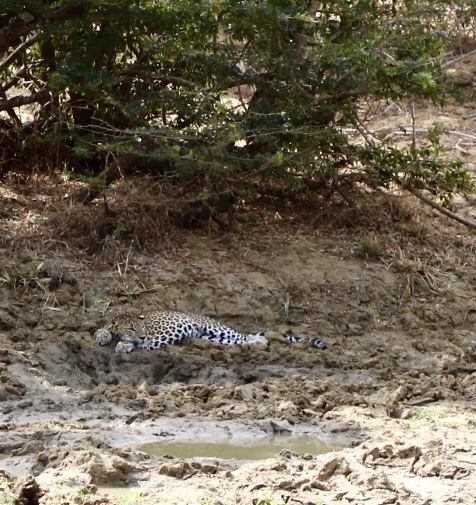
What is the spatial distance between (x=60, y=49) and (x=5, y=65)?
0.70 meters

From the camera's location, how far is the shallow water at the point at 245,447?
6377 millimetres

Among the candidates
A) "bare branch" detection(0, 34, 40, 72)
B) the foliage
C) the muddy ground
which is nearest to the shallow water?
the muddy ground

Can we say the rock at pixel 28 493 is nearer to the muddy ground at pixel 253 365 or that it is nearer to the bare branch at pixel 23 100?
the muddy ground at pixel 253 365

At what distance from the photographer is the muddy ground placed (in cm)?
538

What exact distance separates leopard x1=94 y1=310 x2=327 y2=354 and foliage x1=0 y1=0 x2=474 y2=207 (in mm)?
1627

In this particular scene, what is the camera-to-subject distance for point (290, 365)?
8.61 meters

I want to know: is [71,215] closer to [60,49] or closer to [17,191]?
[17,191]

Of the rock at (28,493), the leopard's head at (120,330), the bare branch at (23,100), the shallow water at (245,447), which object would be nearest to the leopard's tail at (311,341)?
the leopard's head at (120,330)

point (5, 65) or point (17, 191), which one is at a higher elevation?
point (5, 65)

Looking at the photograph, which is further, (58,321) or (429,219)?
(429,219)

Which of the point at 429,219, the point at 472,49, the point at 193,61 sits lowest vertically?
the point at 429,219

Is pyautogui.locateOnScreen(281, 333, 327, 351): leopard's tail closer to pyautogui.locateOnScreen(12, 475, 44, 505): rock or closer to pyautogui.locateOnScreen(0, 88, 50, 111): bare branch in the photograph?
pyautogui.locateOnScreen(0, 88, 50, 111): bare branch

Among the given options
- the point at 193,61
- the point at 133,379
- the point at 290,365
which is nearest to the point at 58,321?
the point at 133,379

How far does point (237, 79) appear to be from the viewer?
10.2m
